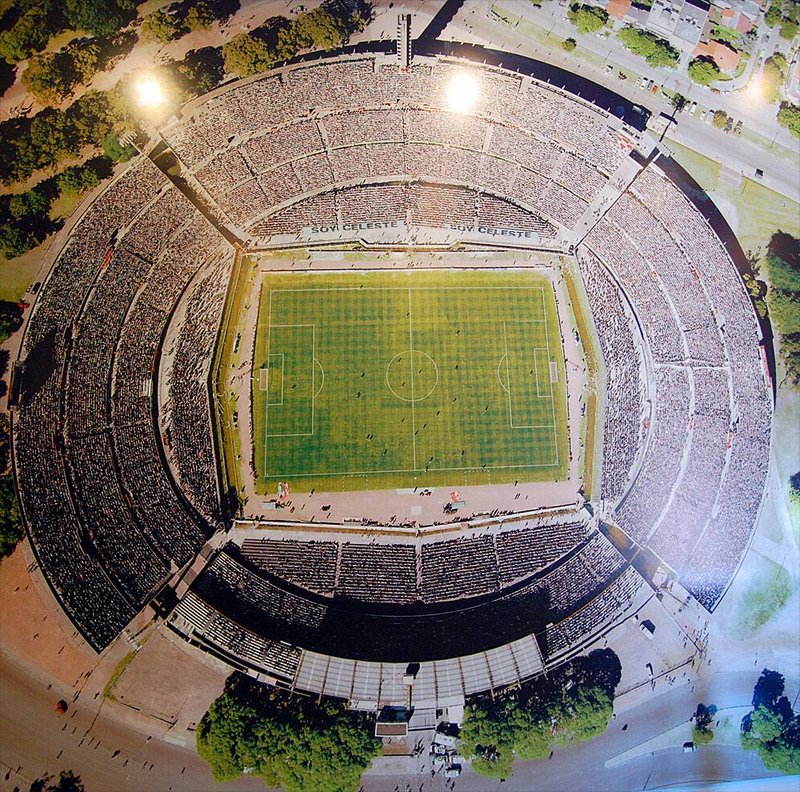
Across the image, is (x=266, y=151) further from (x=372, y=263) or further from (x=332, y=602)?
(x=332, y=602)

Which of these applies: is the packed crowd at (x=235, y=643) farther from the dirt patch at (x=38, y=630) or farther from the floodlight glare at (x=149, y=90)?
the floodlight glare at (x=149, y=90)

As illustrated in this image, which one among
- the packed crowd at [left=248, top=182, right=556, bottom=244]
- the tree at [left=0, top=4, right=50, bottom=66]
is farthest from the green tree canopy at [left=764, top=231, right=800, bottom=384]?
the tree at [left=0, top=4, right=50, bottom=66]

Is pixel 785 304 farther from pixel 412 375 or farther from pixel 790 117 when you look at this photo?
pixel 412 375

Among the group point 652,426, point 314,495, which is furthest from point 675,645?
point 314,495

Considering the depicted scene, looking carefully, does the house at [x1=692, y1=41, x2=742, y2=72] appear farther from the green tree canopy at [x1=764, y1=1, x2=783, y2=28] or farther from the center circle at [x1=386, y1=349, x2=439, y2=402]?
the center circle at [x1=386, y1=349, x2=439, y2=402]

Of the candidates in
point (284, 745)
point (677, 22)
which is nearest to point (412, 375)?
point (284, 745)
